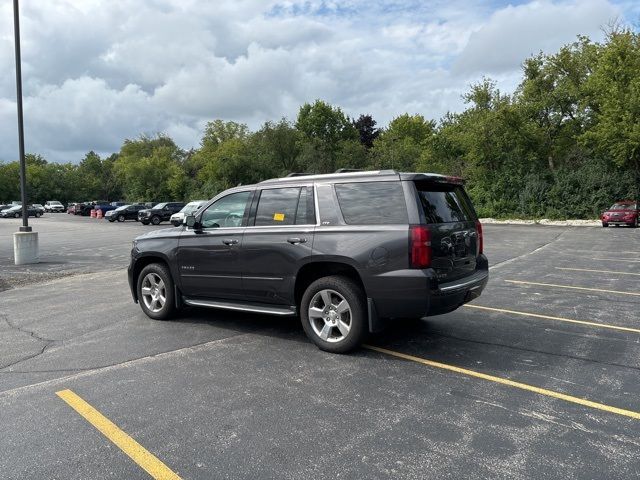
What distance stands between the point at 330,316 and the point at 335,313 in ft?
0.25

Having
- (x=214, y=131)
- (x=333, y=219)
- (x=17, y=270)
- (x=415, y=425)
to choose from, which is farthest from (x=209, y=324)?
(x=214, y=131)

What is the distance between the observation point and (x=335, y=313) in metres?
5.22

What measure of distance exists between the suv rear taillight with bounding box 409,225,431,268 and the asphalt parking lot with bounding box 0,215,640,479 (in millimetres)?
1033

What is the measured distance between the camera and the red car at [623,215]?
94.6 feet

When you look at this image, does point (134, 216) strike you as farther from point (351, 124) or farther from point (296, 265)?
point (296, 265)

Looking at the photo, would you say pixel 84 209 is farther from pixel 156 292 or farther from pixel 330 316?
pixel 330 316

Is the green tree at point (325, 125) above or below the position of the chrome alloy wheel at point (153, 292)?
above

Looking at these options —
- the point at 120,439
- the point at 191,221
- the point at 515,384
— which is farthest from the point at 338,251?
the point at 120,439

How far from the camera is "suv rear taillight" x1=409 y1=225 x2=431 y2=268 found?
15.5 ft

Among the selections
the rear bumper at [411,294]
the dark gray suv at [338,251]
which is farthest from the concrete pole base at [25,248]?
the rear bumper at [411,294]

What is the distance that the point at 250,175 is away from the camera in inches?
2148

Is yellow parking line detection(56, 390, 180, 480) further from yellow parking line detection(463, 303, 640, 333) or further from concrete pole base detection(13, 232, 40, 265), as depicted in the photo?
concrete pole base detection(13, 232, 40, 265)

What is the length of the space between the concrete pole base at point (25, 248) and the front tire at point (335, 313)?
Answer: 1212cm

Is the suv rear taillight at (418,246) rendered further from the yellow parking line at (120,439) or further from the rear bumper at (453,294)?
the yellow parking line at (120,439)
